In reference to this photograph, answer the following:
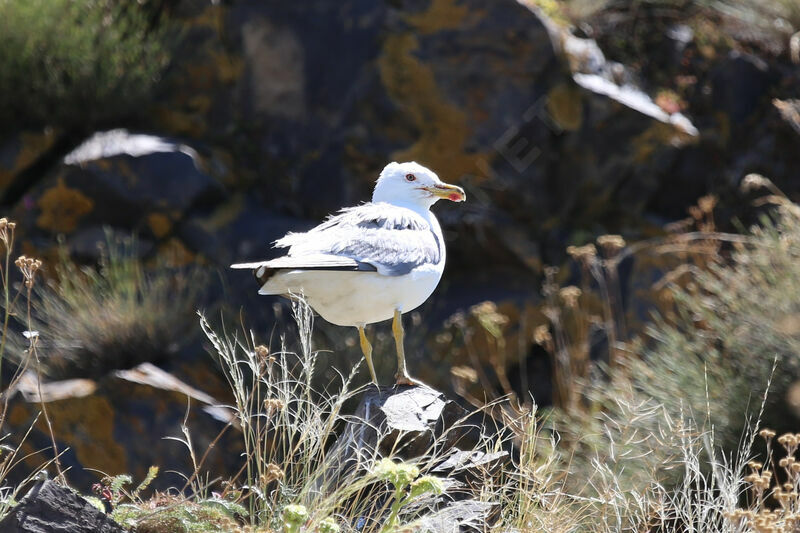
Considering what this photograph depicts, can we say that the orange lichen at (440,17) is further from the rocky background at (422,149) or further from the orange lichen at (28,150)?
the orange lichen at (28,150)

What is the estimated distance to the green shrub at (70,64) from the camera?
6.80 metres

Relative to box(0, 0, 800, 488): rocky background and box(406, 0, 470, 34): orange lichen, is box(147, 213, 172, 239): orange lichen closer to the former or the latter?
box(0, 0, 800, 488): rocky background

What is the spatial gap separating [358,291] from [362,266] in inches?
4.6

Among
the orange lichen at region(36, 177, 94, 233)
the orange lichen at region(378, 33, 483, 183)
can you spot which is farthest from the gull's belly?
the orange lichen at region(36, 177, 94, 233)

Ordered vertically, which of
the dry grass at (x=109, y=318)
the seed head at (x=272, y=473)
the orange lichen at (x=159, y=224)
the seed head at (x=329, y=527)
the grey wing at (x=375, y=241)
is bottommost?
the dry grass at (x=109, y=318)

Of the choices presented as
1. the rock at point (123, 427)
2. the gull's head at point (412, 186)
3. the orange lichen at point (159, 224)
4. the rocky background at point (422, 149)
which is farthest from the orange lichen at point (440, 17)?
the gull's head at point (412, 186)

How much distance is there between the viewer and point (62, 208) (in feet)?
21.6

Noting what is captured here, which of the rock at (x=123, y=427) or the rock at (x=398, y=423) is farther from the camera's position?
the rock at (x=123, y=427)

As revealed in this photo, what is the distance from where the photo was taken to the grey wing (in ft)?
11.4

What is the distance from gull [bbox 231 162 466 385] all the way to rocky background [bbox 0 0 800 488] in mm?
2509

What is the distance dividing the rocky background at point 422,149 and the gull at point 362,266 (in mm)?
2509

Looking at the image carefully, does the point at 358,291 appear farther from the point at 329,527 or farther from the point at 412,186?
the point at 329,527

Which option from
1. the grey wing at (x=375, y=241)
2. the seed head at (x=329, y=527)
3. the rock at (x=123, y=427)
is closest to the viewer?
the seed head at (x=329, y=527)

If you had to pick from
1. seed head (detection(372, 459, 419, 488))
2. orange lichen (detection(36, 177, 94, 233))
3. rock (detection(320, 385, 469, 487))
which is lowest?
orange lichen (detection(36, 177, 94, 233))
